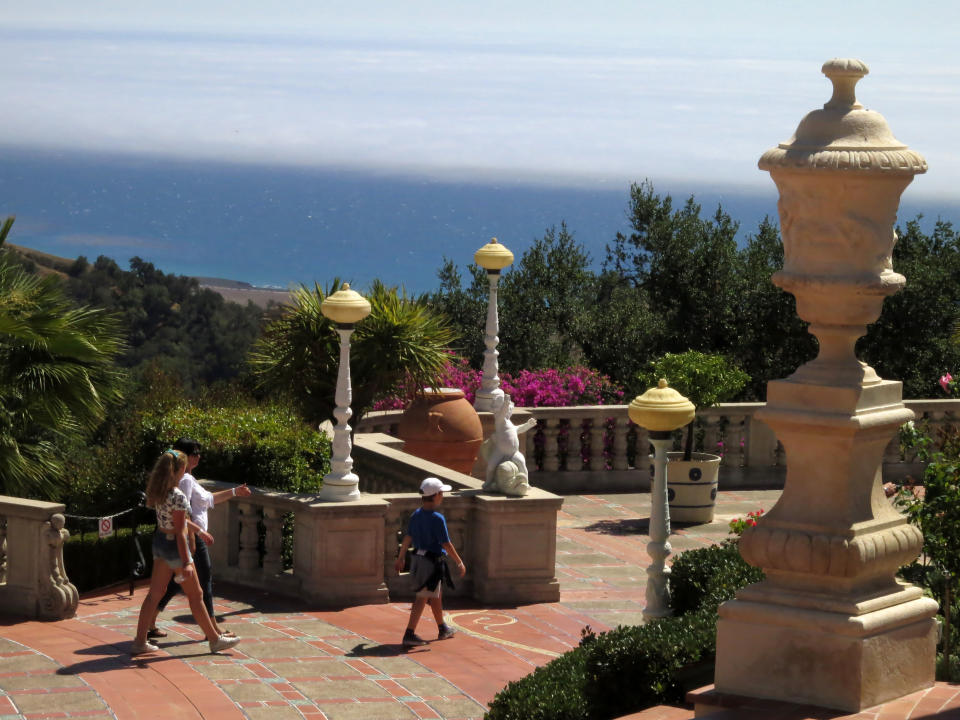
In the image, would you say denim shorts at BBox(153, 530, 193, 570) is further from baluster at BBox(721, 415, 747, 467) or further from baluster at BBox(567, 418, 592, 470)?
baluster at BBox(721, 415, 747, 467)

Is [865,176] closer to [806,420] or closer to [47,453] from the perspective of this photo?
[806,420]

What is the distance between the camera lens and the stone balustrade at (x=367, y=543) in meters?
12.5

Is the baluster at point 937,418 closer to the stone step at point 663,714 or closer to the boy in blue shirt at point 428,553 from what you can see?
the boy in blue shirt at point 428,553

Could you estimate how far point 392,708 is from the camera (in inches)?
386

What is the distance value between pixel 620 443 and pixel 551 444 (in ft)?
2.80

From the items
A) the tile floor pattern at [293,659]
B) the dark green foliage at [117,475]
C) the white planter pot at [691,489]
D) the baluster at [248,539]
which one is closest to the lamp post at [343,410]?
the baluster at [248,539]

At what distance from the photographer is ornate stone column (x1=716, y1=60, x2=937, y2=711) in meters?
6.97

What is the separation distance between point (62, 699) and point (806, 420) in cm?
515

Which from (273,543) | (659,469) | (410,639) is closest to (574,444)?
(273,543)

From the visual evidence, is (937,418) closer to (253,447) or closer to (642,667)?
(253,447)

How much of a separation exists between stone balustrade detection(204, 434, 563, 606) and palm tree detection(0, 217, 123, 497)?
6.33 feet

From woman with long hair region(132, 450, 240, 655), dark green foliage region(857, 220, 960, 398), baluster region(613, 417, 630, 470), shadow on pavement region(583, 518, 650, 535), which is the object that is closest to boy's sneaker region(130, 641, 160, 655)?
woman with long hair region(132, 450, 240, 655)

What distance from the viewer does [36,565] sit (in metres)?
11.7

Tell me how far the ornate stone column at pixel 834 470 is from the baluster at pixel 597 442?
10774 millimetres
